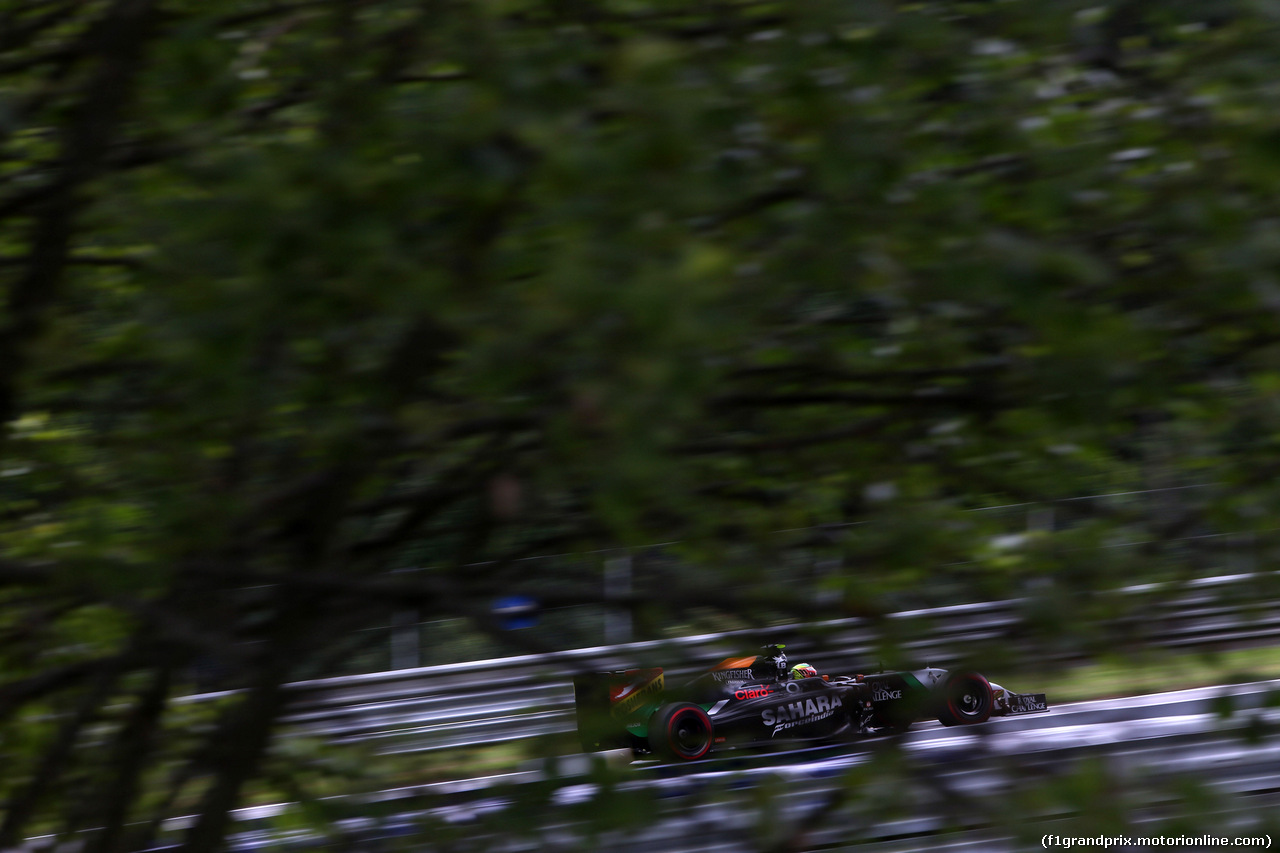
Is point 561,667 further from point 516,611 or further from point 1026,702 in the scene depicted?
point 1026,702

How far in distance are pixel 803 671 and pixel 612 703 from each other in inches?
17.3

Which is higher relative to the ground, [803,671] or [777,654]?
[777,654]

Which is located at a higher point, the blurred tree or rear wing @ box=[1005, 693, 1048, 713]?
the blurred tree

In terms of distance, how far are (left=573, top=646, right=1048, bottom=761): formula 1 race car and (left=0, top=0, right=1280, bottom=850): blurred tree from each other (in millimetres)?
153

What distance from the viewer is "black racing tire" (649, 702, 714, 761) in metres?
1.90

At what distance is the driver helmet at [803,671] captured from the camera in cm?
195

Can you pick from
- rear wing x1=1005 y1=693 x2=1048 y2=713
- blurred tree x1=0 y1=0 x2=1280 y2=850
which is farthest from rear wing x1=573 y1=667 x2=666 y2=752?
rear wing x1=1005 y1=693 x2=1048 y2=713

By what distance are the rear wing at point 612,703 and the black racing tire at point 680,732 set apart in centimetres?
9

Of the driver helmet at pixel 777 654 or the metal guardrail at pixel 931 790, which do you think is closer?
the metal guardrail at pixel 931 790

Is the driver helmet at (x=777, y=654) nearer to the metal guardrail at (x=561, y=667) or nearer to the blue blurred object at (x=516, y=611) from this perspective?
the metal guardrail at (x=561, y=667)

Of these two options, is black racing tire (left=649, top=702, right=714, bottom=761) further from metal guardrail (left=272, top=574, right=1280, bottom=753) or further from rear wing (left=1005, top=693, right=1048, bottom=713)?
rear wing (left=1005, top=693, right=1048, bottom=713)

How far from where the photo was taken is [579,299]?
116cm

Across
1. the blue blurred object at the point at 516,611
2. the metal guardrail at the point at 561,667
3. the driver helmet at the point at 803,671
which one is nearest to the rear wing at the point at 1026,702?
the metal guardrail at the point at 561,667

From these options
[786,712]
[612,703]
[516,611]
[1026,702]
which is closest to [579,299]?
[612,703]
